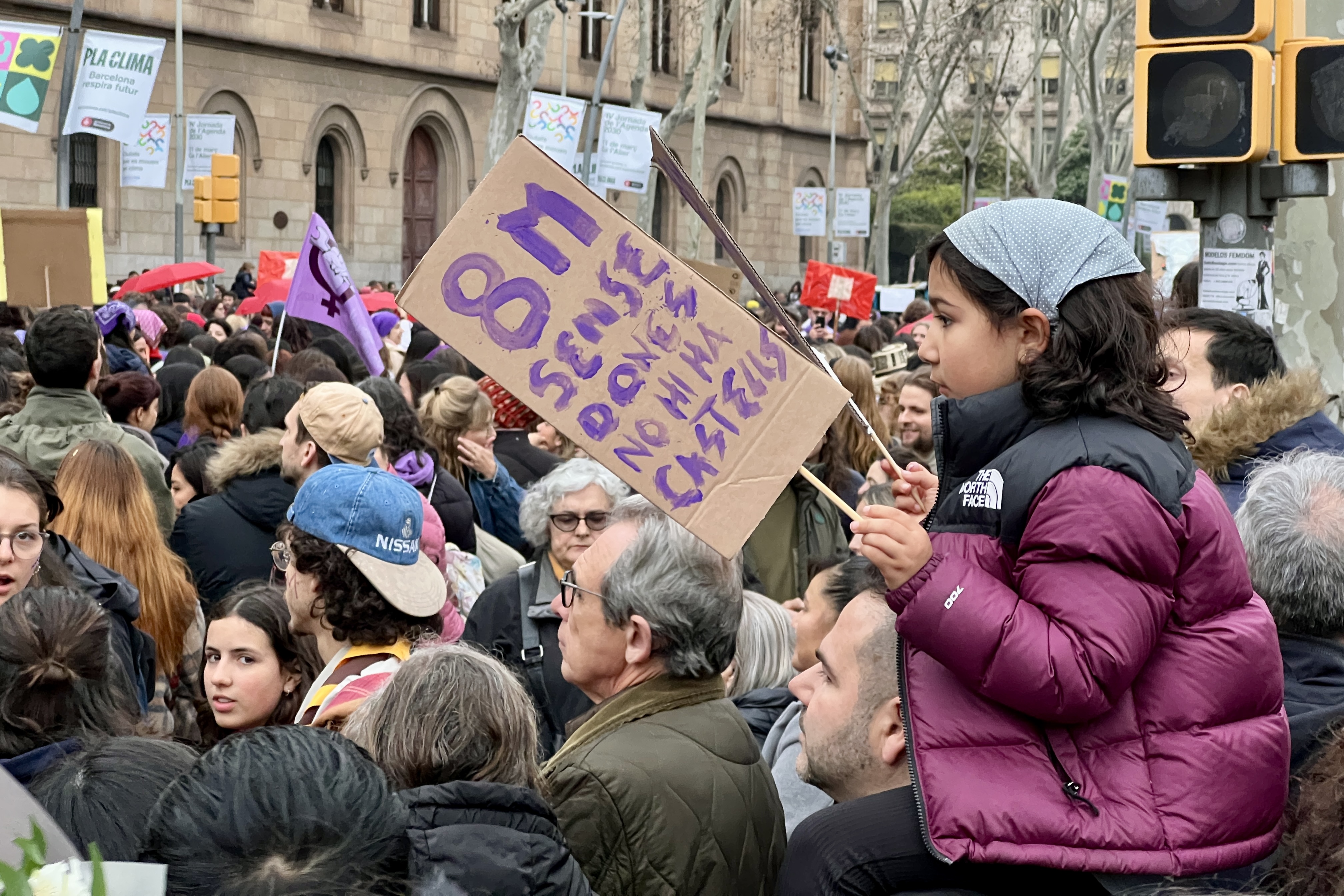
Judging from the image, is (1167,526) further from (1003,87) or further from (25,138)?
(1003,87)

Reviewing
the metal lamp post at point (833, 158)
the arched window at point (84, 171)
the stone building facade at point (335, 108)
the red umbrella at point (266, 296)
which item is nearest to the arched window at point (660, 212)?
the stone building facade at point (335, 108)

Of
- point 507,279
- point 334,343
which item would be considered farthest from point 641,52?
point 507,279

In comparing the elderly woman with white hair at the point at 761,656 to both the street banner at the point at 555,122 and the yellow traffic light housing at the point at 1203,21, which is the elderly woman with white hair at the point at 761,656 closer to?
the yellow traffic light housing at the point at 1203,21

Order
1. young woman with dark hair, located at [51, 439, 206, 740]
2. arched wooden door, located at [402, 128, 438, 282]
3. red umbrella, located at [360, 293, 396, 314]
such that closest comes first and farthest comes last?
young woman with dark hair, located at [51, 439, 206, 740] < red umbrella, located at [360, 293, 396, 314] < arched wooden door, located at [402, 128, 438, 282]

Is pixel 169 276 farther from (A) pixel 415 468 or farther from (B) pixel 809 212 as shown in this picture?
(B) pixel 809 212

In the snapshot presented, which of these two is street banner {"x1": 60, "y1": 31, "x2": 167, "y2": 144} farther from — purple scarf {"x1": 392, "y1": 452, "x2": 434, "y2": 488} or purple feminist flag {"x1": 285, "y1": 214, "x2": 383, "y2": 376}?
purple scarf {"x1": 392, "y1": 452, "x2": 434, "y2": 488}

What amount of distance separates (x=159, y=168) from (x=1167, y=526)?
64.7ft

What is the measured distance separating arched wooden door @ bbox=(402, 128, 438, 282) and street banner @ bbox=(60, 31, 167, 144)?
2148cm

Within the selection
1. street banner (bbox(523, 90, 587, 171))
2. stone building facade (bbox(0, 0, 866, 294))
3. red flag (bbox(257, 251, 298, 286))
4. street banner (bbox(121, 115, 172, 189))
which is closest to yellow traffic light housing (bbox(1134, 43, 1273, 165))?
red flag (bbox(257, 251, 298, 286))

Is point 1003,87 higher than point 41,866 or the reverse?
higher

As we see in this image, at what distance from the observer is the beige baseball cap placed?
5.11 metres

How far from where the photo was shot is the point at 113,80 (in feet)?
50.3

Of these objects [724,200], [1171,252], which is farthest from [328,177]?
[1171,252]

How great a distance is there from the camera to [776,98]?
50.6 metres
